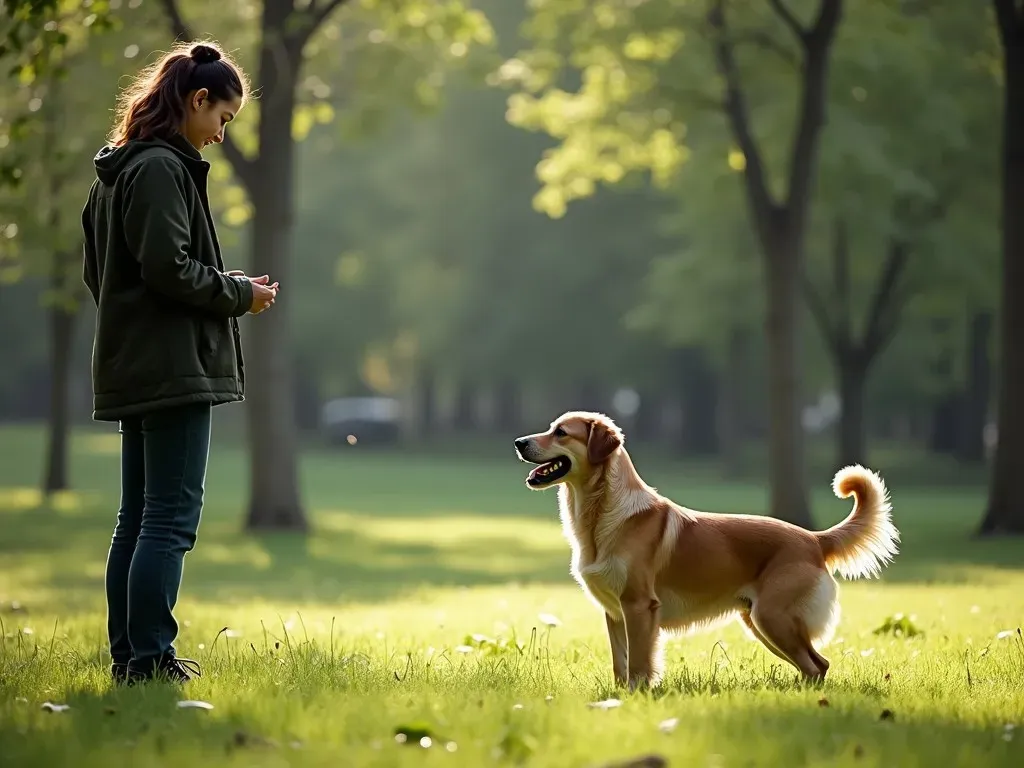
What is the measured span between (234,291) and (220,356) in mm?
290

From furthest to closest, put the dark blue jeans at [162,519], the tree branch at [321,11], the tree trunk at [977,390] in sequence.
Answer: the tree trunk at [977,390]
the tree branch at [321,11]
the dark blue jeans at [162,519]

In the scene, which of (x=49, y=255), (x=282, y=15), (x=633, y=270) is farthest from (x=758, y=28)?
(x=633, y=270)

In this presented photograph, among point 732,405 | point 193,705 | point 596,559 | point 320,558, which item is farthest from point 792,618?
point 732,405

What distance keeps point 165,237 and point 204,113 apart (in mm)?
638

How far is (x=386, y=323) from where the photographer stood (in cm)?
5088

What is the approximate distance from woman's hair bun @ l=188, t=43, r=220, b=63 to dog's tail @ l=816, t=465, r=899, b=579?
136 inches

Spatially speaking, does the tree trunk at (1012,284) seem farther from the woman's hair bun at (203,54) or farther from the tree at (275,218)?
the woman's hair bun at (203,54)

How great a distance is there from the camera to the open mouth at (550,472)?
20.6 feet

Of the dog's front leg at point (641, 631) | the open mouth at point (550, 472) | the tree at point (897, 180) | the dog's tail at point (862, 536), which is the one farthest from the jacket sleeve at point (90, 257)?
the tree at point (897, 180)

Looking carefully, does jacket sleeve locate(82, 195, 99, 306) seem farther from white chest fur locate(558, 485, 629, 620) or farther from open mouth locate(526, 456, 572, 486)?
white chest fur locate(558, 485, 629, 620)

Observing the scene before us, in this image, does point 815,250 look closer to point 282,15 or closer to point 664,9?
point 664,9

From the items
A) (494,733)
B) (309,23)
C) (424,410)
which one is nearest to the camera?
(494,733)

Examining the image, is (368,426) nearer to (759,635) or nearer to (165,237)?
(759,635)

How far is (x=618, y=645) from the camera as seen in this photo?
627 cm
